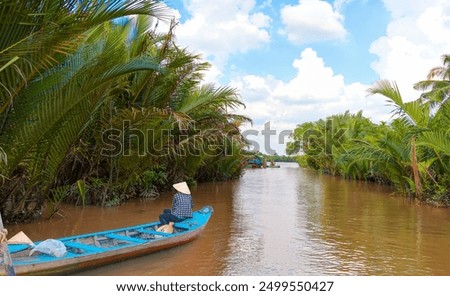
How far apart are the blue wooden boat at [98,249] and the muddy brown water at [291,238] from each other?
0.55 ft

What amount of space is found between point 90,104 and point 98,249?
2.62m

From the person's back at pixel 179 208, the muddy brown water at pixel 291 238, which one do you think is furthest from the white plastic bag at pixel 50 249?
the person's back at pixel 179 208

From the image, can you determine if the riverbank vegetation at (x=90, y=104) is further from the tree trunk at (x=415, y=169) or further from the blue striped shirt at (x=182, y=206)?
the tree trunk at (x=415, y=169)

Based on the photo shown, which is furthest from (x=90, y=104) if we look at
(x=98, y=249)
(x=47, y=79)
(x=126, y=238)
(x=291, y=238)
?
(x=291, y=238)

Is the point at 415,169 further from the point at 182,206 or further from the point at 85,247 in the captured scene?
the point at 85,247

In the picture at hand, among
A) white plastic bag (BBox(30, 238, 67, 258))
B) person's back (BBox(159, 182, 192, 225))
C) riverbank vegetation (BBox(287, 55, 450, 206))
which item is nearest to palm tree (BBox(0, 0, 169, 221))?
white plastic bag (BBox(30, 238, 67, 258))

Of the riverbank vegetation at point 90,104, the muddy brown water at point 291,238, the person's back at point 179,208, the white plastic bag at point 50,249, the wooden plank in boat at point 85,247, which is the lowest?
the muddy brown water at point 291,238

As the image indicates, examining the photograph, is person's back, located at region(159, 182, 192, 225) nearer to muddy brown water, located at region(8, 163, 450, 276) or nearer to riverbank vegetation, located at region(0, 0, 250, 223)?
muddy brown water, located at region(8, 163, 450, 276)

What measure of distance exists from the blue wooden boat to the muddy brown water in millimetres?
Answer: 169

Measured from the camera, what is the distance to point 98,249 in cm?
535

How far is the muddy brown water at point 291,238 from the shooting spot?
19.4 feet

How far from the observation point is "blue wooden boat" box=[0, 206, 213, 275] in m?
4.75
